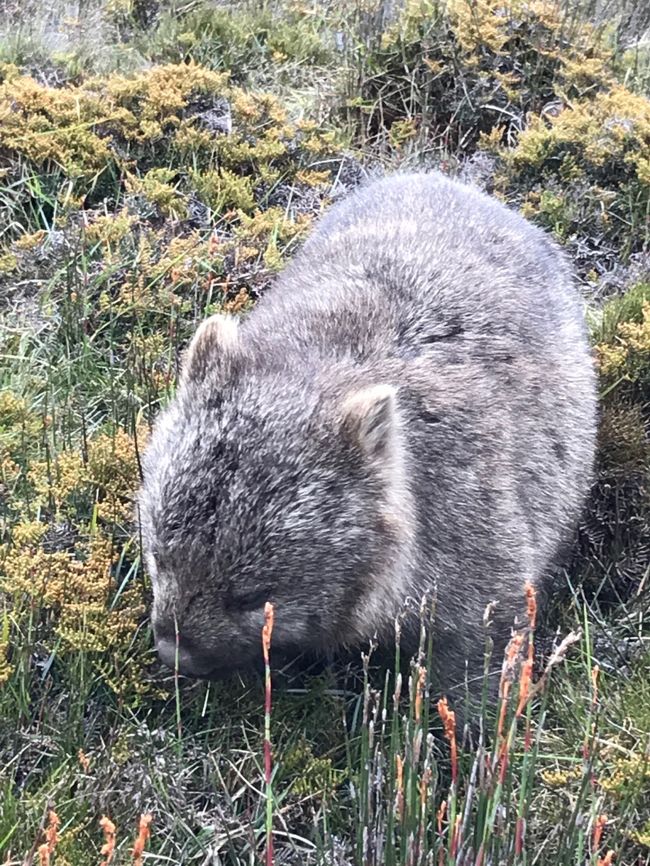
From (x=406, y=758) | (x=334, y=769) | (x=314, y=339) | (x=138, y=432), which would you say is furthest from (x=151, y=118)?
(x=406, y=758)

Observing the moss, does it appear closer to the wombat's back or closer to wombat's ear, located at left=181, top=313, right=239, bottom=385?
the wombat's back

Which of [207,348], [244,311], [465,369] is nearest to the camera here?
[207,348]

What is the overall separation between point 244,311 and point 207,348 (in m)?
1.68

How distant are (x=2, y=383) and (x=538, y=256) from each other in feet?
7.00

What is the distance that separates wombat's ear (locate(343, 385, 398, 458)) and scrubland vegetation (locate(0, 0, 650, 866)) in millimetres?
649

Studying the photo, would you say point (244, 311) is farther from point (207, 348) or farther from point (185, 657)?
point (185, 657)

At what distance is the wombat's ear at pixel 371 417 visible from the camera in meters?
2.74

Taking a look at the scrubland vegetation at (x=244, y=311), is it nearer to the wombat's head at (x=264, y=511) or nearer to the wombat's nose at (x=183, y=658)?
the wombat's nose at (x=183, y=658)

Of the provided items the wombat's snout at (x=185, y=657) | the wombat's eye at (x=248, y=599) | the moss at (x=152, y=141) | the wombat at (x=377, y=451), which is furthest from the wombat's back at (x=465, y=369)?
the moss at (x=152, y=141)

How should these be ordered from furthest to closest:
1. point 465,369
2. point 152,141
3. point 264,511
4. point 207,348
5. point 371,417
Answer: point 152,141 < point 465,369 < point 207,348 < point 371,417 < point 264,511

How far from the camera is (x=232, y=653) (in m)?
2.80

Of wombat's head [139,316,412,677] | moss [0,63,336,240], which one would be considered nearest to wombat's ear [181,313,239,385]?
wombat's head [139,316,412,677]

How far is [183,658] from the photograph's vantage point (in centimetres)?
279

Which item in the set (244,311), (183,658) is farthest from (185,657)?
(244,311)
